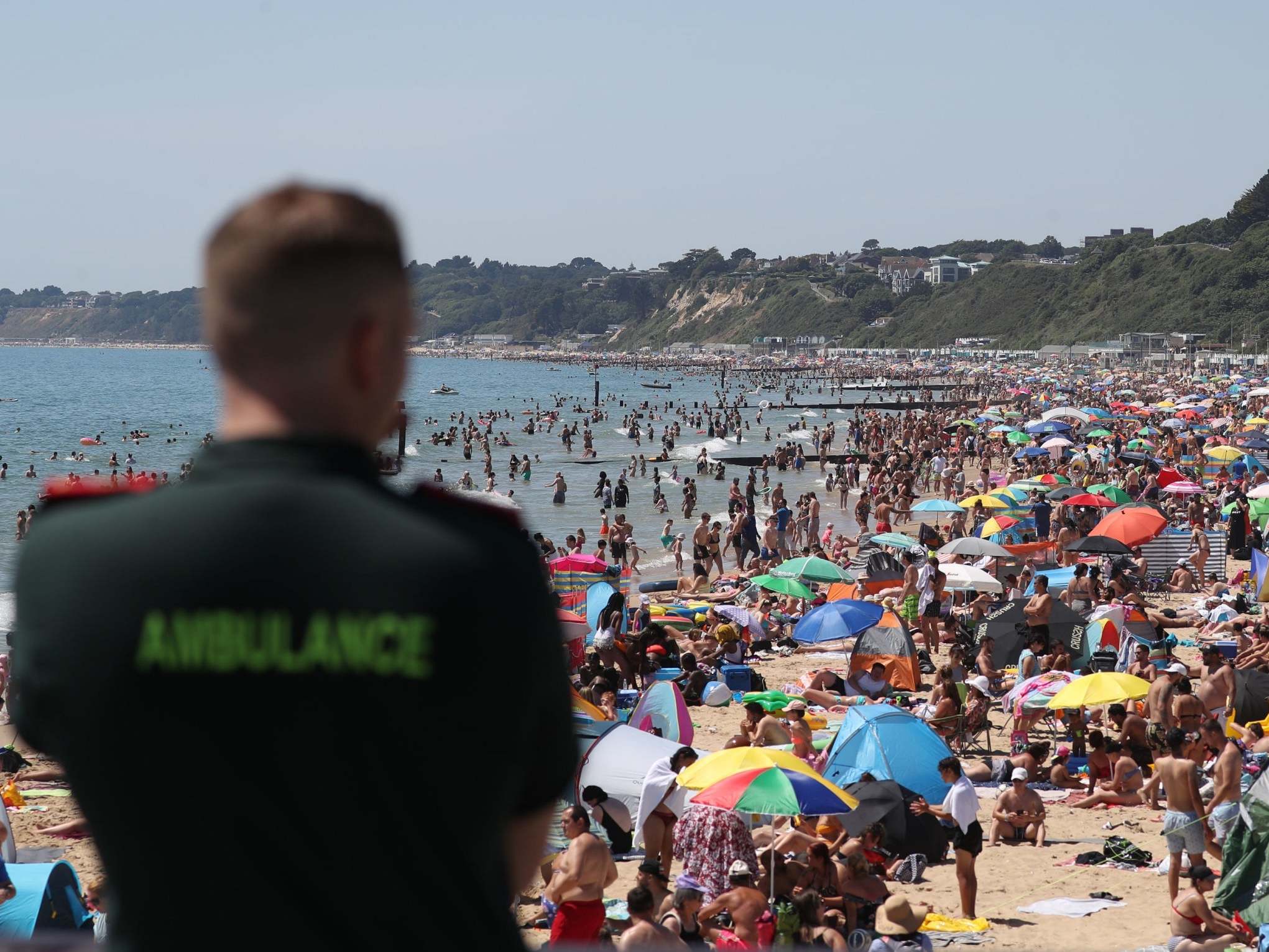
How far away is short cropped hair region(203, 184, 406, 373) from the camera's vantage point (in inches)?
37.2

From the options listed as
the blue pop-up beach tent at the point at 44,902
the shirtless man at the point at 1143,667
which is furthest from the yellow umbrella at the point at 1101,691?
the blue pop-up beach tent at the point at 44,902

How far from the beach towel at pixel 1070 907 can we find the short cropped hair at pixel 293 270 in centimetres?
813

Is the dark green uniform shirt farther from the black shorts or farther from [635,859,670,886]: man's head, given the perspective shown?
the black shorts

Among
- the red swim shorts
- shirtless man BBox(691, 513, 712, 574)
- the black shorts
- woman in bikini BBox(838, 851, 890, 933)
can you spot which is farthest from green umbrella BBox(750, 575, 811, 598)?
the red swim shorts

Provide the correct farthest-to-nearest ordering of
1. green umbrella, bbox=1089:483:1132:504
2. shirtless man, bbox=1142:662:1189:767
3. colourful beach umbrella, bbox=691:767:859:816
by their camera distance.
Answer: green umbrella, bbox=1089:483:1132:504 < shirtless man, bbox=1142:662:1189:767 < colourful beach umbrella, bbox=691:767:859:816

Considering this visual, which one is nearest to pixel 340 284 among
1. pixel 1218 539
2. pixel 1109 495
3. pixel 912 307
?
pixel 1218 539

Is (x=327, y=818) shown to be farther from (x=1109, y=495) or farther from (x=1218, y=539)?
(x=1109, y=495)

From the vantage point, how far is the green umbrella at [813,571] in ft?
54.6

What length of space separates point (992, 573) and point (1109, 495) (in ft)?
15.2

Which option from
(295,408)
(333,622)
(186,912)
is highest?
(295,408)

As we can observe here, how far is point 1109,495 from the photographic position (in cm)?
2216

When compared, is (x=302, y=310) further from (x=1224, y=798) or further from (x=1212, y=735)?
(x=1212, y=735)

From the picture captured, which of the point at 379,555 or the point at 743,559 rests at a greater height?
the point at 379,555

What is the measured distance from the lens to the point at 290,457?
0.92m
